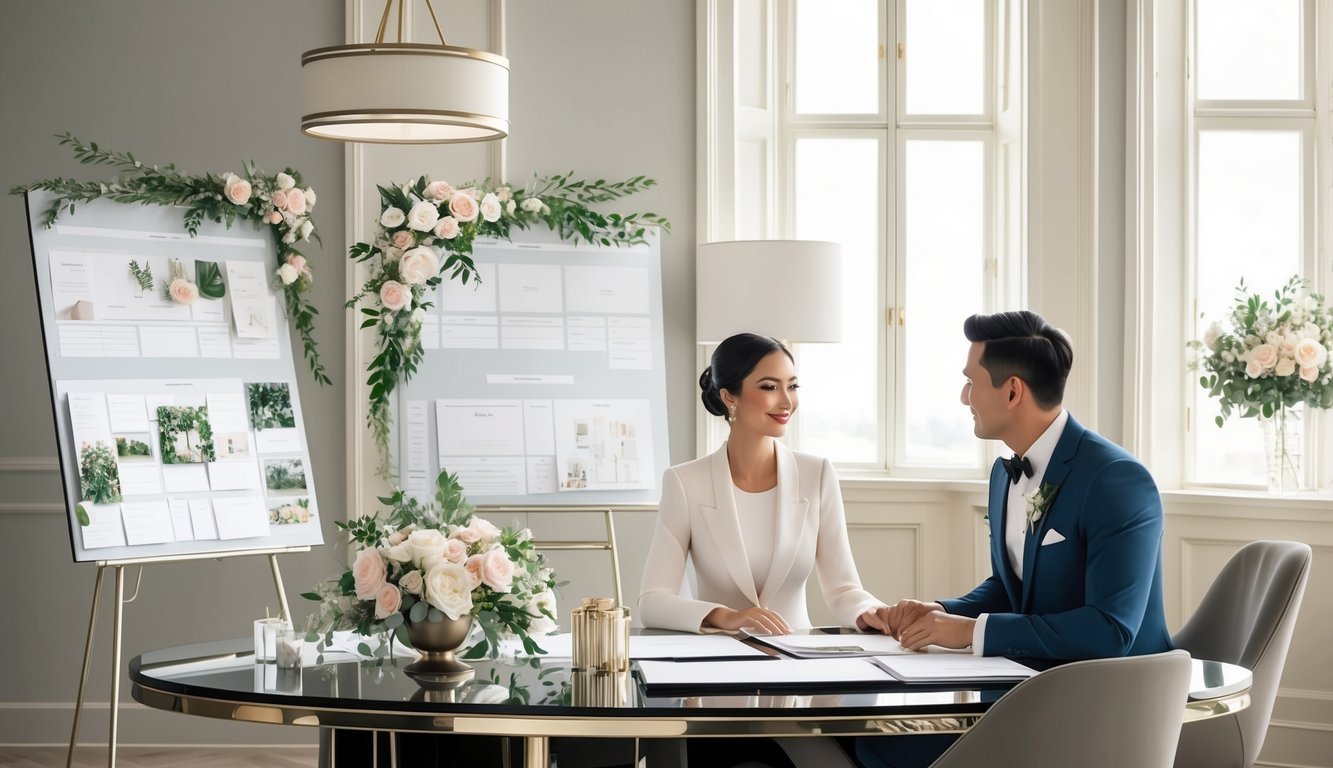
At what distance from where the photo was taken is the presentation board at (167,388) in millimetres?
3824

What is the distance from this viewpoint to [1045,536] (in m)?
2.51

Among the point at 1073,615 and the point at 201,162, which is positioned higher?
the point at 201,162

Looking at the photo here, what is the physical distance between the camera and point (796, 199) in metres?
5.28

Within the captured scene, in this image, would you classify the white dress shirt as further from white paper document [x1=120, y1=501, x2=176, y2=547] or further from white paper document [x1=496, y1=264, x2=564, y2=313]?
white paper document [x1=120, y1=501, x2=176, y2=547]

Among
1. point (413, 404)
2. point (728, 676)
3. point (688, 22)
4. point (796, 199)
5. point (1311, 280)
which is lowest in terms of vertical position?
point (728, 676)

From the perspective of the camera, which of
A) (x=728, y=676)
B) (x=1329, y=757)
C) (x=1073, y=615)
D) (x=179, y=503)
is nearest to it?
(x=728, y=676)

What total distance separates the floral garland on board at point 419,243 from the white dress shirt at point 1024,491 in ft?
7.80

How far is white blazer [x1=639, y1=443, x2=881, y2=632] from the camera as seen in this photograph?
126 inches

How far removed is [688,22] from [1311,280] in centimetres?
263

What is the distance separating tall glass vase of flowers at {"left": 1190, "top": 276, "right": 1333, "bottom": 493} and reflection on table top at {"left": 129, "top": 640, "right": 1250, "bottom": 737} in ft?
8.14

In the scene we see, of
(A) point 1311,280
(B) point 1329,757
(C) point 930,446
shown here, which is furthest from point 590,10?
(B) point 1329,757

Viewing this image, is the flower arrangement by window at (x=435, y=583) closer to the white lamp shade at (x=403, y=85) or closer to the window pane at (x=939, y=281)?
the white lamp shade at (x=403, y=85)

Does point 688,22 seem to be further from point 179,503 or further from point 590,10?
point 179,503

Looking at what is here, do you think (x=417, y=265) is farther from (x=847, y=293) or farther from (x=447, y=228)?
(x=847, y=293)
